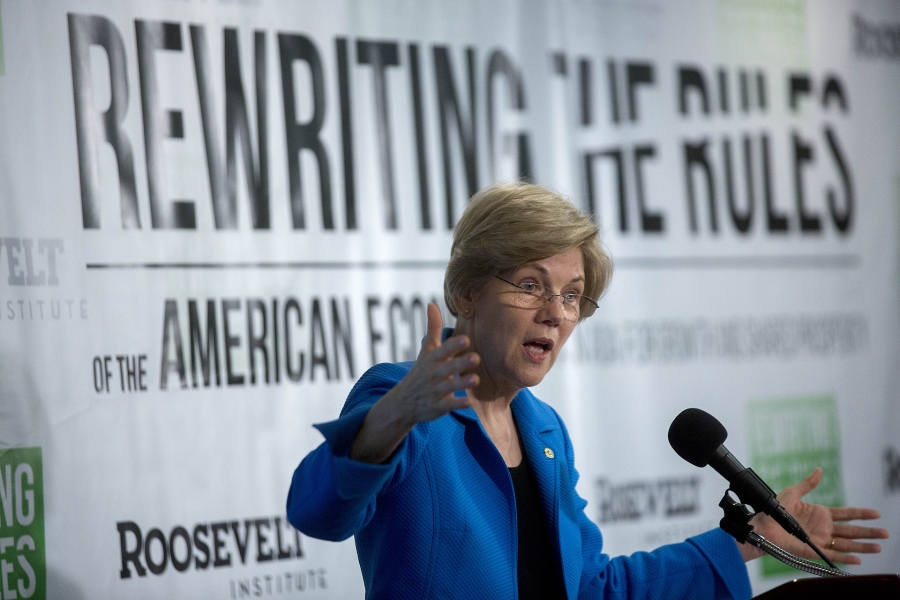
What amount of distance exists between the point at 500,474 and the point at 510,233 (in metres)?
0.48

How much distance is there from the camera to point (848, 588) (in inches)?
57.2

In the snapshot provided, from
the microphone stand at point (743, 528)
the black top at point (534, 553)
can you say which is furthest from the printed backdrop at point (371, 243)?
the microphone stand at point (743, 528)

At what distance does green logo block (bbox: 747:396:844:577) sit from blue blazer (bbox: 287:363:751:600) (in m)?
1.78

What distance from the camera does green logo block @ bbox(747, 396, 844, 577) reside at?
3.76m

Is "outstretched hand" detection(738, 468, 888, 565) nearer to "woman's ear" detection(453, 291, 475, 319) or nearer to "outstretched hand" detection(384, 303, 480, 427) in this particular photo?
"woman's ear" detection(453, 291, 475, 319)

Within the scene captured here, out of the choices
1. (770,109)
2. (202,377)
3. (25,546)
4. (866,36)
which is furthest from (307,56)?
(866,36)

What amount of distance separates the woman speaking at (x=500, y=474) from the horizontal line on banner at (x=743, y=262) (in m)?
1.46

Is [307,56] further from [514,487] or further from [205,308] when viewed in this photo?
[514,487]

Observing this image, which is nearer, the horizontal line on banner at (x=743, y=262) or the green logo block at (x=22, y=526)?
the green logo block at (x=22, y=526)

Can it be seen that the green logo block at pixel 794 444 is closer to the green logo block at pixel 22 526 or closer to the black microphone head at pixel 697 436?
the black microphone head at pixel 697 436

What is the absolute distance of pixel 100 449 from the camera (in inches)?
106

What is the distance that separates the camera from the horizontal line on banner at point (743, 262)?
3.58 metres

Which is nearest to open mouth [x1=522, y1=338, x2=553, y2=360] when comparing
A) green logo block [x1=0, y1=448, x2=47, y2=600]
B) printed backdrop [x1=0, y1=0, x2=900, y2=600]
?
printed backdrop [x1=0, y1=0, x2=900, y2=600]

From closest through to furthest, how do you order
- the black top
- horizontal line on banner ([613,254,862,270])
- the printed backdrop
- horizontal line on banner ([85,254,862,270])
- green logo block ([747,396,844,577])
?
the black top → the printed backdrop → horizontal line on banner ([85,254,862,270]) → horizontal line on banner ([613,254,862,270]) → green logo block ([747,396,844,577])
